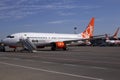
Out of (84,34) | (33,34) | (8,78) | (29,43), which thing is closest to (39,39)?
(33,34)

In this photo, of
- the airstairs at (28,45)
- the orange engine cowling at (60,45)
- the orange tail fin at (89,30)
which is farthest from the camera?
the orange tail fin at (89,30)

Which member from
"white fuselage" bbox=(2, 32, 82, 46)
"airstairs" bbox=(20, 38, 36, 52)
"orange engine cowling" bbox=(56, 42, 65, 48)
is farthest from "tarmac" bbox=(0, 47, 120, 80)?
"orange engine cowling" bbox=(56, 42, 65, 48)

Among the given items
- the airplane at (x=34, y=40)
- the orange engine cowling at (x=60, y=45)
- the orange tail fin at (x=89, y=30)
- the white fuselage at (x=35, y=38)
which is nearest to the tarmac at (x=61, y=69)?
the airplane at (x=34, y=40)

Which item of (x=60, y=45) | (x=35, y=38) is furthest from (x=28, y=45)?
(x=60, y=45)

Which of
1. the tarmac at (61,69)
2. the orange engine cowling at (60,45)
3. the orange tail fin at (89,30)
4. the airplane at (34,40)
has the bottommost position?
the tarmac at (61,69)

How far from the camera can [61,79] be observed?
11.3 meters

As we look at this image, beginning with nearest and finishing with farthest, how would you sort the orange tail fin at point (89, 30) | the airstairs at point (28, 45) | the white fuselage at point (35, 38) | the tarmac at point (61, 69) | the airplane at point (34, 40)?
the tarmac at point (61, 69) < the airstairs at point (28, 45) < the airplane at point (34, 40) < the white fuselage at point (35, 38) < the orange tail fin at point (89, 30)

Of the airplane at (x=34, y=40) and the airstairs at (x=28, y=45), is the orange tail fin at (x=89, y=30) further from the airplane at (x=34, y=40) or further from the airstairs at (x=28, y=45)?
the airstairs at (x=28, y=45)

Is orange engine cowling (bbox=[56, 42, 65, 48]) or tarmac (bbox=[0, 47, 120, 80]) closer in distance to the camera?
tarmac (bbox=[0, 47, 120, 80])

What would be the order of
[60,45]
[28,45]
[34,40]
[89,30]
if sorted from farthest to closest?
1. [89,30]
2. [60,45]
3. [34,40]
4. [28,45]

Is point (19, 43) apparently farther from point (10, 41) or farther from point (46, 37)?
point (46, 37)

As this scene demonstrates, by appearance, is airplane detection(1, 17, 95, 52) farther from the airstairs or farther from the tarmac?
the tarmac

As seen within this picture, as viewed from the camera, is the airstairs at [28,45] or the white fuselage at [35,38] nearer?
the airstairs at [28,45]

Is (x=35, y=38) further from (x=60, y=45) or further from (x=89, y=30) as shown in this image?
(x=89, y=30)
